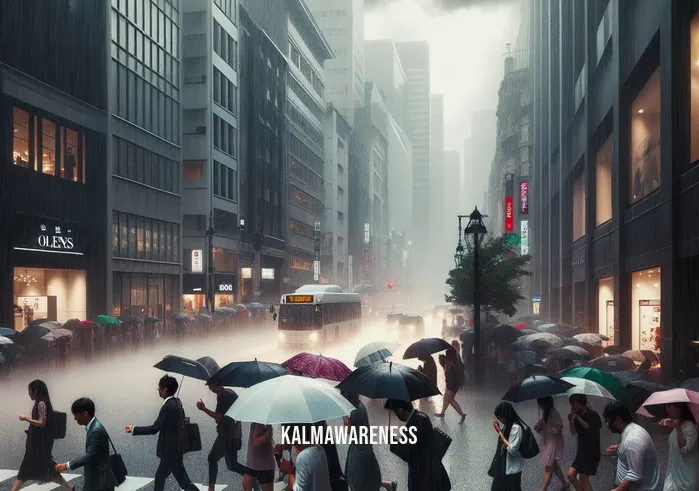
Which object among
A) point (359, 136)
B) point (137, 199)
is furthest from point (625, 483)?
point (359, 136)

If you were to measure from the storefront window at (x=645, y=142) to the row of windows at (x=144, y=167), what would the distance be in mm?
34147

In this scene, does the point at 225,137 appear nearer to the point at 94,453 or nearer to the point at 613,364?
the point at 613,364

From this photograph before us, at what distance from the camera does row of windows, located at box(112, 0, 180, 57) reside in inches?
2079

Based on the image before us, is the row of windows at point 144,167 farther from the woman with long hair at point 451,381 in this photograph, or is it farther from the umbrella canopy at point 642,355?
the umbrella canopy at point 642,355

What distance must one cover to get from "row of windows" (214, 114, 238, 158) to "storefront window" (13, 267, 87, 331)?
1062 inches

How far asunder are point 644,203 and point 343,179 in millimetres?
113008

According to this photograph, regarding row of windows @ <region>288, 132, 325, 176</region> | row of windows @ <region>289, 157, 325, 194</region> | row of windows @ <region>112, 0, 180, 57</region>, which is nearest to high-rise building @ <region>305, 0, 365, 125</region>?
row of windows @ <region>288, 132, 325, 176</region>

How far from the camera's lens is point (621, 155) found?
2788 centimetres

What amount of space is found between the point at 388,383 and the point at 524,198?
70.7 m

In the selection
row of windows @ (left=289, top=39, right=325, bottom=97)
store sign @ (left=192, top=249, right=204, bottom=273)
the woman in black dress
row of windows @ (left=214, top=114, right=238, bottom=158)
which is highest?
row of windows @ (left=289, top=39, right=325, bottom=97)

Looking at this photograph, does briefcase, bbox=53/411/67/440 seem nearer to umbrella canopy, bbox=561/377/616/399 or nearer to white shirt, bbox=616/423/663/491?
umbrella canopy, bbox=561/377/616/399

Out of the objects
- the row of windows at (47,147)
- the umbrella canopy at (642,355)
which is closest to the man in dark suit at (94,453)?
the umbrella canopy at (642,355)

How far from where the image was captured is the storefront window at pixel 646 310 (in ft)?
83.8

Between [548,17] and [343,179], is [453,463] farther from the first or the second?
[343,179]
